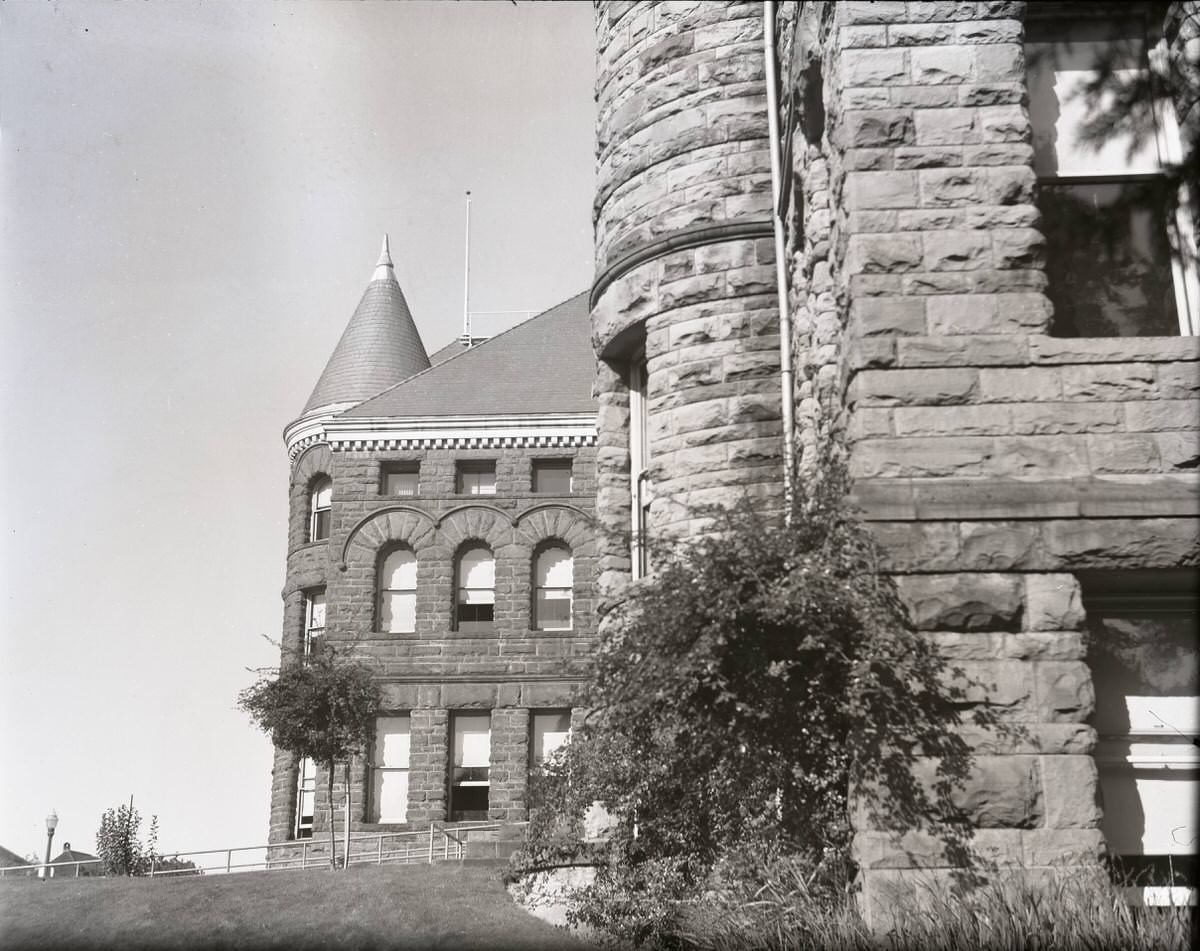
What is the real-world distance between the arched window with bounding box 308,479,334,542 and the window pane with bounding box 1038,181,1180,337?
82.3 ft

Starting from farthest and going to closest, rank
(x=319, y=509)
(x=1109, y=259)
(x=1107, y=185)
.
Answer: (x=319, y=509) < (x=1107, y=185) < (x=1109, y=259)

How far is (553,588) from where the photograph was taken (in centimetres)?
3125

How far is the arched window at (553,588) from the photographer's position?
3102 cm

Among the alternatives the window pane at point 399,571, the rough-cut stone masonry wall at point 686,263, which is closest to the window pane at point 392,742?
the window pane at point 399,571

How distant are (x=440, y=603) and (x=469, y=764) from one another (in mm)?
3558

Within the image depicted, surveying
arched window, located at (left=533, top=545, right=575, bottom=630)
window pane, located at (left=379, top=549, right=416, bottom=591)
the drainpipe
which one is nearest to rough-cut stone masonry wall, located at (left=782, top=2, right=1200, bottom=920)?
the drainpipe

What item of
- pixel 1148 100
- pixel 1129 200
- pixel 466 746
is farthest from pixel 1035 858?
pixel 466 746

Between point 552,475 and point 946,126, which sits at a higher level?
point 552,475

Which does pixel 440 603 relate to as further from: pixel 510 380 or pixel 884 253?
pixel 884 253

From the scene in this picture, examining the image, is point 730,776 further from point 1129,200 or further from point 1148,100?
point 1148,100

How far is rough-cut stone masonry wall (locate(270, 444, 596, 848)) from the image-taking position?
29.5 m

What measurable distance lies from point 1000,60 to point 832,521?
122 inches

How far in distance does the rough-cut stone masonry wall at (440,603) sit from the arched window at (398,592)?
27 centimetres

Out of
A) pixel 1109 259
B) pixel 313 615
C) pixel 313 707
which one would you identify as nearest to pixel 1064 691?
pixel 1109 259
